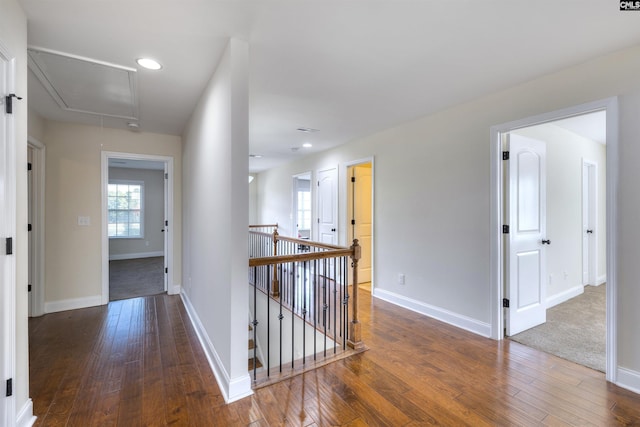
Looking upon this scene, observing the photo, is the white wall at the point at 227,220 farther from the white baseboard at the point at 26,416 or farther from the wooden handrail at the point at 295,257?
the white baseboard at the point at 26,416

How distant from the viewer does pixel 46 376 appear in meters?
2.09

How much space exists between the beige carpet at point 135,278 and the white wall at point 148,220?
0.41 metres

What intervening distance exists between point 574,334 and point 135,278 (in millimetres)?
6566

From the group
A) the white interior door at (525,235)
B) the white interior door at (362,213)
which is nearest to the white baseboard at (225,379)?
the white interior door at (525,235)

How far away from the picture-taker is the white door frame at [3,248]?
4.59 feet

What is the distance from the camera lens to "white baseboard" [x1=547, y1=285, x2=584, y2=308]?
3726 millimetres

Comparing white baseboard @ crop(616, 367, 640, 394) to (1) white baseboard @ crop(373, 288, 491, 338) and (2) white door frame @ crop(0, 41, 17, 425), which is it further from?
(2) white door frame @ crop(0, 41, 17, 425)

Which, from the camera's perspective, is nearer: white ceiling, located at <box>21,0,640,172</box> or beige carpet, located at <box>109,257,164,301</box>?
white ceiling, located at <box>21,0,640,172</box>

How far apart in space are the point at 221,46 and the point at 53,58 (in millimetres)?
1318

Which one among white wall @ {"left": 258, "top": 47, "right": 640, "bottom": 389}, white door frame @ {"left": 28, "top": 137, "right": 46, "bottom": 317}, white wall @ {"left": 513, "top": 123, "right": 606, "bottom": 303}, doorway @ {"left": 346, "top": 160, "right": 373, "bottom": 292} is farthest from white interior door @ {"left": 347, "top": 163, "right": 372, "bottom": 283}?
white door frame @ {"left": 28, "top": 137, "right": 46, "bottom": 317}

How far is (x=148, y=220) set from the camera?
7.84 meters

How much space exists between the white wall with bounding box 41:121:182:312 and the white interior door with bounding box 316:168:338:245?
3.14 metres

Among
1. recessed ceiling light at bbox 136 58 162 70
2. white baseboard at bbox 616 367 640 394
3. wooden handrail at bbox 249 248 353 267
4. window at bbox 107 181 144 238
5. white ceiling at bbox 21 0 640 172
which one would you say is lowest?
white baseboard at bbox 616 367 640 394

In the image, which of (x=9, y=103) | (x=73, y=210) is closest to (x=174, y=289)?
(x=73, y=210)
